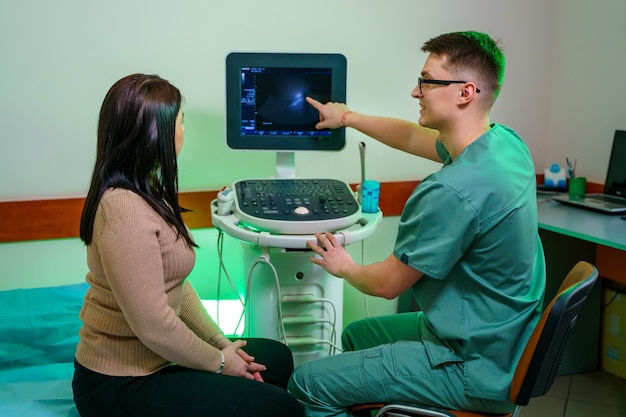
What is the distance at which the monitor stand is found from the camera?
227 centimetres

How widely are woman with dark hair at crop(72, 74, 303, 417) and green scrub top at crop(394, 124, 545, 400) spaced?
41cm

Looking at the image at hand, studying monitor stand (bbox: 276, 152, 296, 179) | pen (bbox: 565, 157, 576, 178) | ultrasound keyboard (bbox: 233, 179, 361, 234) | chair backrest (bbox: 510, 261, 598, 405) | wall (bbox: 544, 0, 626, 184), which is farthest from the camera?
pen (bbox: 565, 157, 576, 178)

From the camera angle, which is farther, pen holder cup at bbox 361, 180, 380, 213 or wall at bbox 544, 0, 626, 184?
wall at bbox 544, 0, 626, 184

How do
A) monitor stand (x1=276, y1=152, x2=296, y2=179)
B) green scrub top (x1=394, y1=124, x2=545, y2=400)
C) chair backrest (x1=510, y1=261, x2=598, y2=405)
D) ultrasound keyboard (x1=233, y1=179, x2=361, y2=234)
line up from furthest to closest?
monitor stand (x1=276, y1=152, x2=296, y2=179), ultrasound keyboard (x1=233, y1=179, x2=361, y2=234), green scrub top (x1=394, y1=124, x2=545, y2=400), chair backrest (x1=510, y1=261, x2=598, y2=405)

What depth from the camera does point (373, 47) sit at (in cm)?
271

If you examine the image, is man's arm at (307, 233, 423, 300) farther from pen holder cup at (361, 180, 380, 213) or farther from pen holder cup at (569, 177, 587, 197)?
pen holder cup at (569, 177, 587, 197)

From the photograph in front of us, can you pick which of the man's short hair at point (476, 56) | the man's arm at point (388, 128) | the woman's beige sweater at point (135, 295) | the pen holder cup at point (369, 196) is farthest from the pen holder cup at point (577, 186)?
the woman's beige sweater at point (135, 295)

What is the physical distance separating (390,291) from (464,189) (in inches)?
11.8

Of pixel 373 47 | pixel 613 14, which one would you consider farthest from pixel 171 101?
pixel 613 14

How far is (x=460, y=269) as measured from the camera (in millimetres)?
1556

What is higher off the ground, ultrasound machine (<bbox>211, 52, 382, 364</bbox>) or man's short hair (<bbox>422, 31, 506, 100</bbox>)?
man's short hair (<bbox>422, 31, 506, 100</bbox>)

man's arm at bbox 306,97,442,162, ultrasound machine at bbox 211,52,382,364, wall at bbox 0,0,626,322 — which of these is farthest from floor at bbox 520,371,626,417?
man's arm at bbox 306,97,442,162

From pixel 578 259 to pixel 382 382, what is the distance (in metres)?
1.57

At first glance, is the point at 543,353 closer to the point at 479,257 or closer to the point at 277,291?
the point at 479,257
